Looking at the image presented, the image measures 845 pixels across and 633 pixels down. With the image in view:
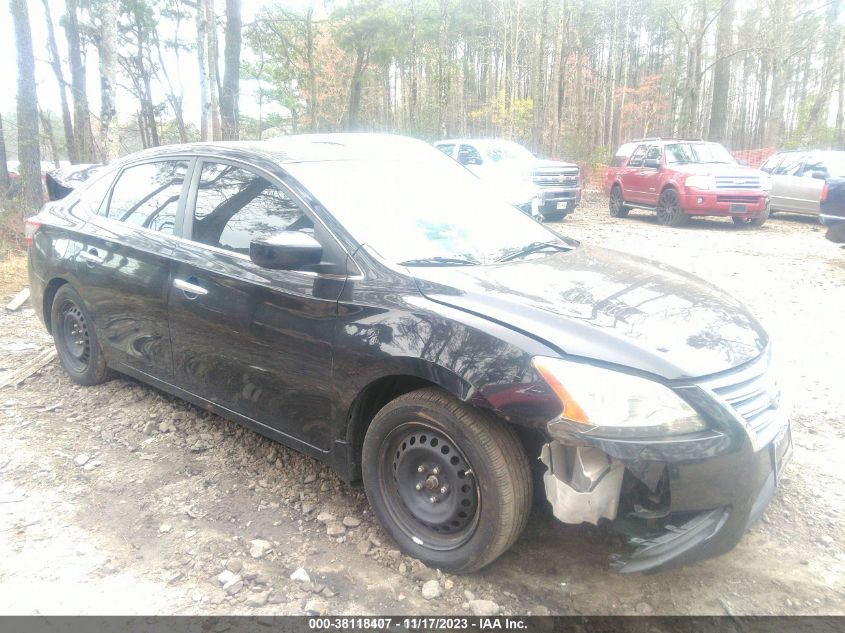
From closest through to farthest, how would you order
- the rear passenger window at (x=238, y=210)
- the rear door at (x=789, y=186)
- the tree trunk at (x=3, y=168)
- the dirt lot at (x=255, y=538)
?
the dirt lot at (x=255, y=538) → the rear passenger window at (x=238, y=210) → the tree trunk at (x=3, y=168) → the rear door at (x=789, y=186)

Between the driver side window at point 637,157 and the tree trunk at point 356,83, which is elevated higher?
the tree trunk at point 356,83

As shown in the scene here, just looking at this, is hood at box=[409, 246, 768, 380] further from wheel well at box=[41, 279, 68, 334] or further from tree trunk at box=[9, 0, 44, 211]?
tree trunk at box=[9, 0, 44, 211]

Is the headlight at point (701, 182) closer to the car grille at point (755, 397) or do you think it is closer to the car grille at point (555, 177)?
the car grille at point (555, 177)

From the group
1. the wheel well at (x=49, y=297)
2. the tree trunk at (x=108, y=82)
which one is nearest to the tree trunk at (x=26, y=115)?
the tree trunk at (x=108, y=82)

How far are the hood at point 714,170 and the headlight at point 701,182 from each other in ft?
0.31

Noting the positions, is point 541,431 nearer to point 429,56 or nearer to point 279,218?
point 279,218

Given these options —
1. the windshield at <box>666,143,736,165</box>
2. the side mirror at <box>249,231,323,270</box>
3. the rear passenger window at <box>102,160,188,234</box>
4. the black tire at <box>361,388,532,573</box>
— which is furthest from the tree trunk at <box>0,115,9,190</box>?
the windshield at <box>666,143,736,165</box>

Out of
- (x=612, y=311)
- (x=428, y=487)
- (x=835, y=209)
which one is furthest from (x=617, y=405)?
(x=835, y=209)

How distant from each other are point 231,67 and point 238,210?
17586mm

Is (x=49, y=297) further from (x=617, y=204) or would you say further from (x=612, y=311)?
(x=617, y=204)

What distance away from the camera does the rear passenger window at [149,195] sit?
12.5ft

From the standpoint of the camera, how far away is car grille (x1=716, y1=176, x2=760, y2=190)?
43.8ft

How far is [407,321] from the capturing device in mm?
2623

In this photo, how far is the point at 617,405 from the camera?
2.21 meters
